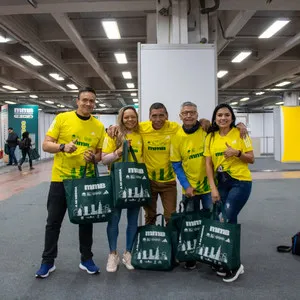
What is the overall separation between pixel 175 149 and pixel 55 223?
3.80 ft

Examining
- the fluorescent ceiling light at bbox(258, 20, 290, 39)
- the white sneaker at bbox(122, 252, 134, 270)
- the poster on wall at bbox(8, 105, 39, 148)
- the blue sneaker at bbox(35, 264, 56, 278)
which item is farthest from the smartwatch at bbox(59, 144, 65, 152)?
the poster on wall at bbox(8, 105, 39, 148)

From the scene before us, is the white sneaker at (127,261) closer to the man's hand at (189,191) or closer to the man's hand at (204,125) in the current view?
the man's hand at (189,191)

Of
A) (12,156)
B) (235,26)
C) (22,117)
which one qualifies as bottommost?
(12,156)

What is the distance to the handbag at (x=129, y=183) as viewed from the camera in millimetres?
2625

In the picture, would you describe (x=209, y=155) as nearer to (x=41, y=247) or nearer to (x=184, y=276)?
(x=184, y=276)

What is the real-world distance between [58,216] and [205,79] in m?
2.09

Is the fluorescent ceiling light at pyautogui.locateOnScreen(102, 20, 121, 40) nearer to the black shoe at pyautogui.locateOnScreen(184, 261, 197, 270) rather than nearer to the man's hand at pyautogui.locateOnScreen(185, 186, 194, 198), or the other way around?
the man's hand at pyautogui.locateOnScreen(185, 186, 194, 198)

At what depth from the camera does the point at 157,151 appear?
9.46 feet

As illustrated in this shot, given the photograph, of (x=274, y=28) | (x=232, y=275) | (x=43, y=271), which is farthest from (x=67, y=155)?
(x=274, y=28)

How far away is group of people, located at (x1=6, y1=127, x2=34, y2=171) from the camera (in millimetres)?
12078

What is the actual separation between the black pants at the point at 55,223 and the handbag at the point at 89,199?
0.15m

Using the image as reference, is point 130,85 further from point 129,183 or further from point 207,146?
point 129,183

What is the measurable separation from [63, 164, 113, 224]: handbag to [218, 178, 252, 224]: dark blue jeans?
936 millimetres

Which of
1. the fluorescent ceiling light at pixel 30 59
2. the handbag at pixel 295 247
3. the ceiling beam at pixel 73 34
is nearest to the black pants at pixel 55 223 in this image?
the handbag at pixel 295 247
